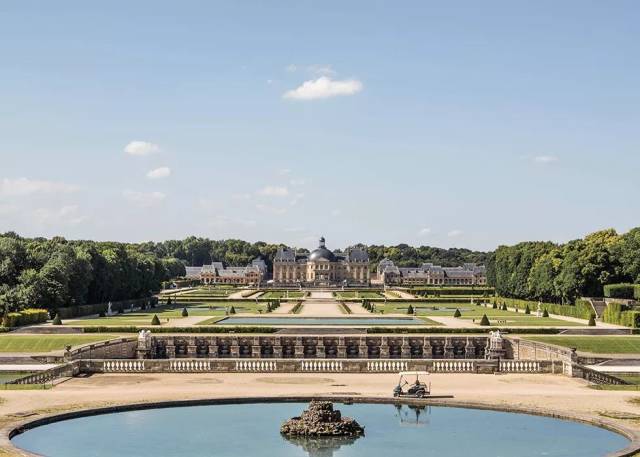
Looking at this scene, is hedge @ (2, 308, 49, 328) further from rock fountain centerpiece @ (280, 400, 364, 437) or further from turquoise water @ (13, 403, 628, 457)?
rock fountain centerpiece @ (280, 400, 364, 437)

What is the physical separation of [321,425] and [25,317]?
123ft

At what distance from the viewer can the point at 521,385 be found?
31.2 meters

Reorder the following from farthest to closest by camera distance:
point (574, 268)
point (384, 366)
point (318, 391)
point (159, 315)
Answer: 1. point (574, 268)
2. point (159, 315)
3. point (384, 366)
4. point (318, 391)

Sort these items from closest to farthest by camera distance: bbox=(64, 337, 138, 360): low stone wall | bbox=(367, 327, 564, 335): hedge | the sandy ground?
the sandy ground, bbox=(64, 337, 138, 360): low stone wall, bbox=(367, 327, 564, 335): hedge

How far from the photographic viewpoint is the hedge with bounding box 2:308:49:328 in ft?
170

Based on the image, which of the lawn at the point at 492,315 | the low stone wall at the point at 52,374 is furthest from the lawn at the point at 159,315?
the low stone wall at the point at 52,374

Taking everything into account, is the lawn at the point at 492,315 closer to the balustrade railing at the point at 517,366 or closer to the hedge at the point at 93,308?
the hedge at the point at 93,308

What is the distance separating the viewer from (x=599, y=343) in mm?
45062

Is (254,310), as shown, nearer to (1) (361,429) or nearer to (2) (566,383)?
(2) (566,383)

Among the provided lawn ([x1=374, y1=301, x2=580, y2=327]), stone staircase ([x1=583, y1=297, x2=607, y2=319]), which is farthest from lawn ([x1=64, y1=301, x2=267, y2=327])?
stone staircase ([x1=583, y1=297, x2=607, y2=319])

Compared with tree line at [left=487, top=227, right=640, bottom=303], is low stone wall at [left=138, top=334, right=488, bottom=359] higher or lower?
lower

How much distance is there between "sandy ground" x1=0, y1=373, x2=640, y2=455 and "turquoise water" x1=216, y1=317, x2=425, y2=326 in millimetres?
25030

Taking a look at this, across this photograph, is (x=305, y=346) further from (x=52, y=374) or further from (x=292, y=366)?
(x=52, y=374)

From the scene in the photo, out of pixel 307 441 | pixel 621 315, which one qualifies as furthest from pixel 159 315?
pixel 307 441
